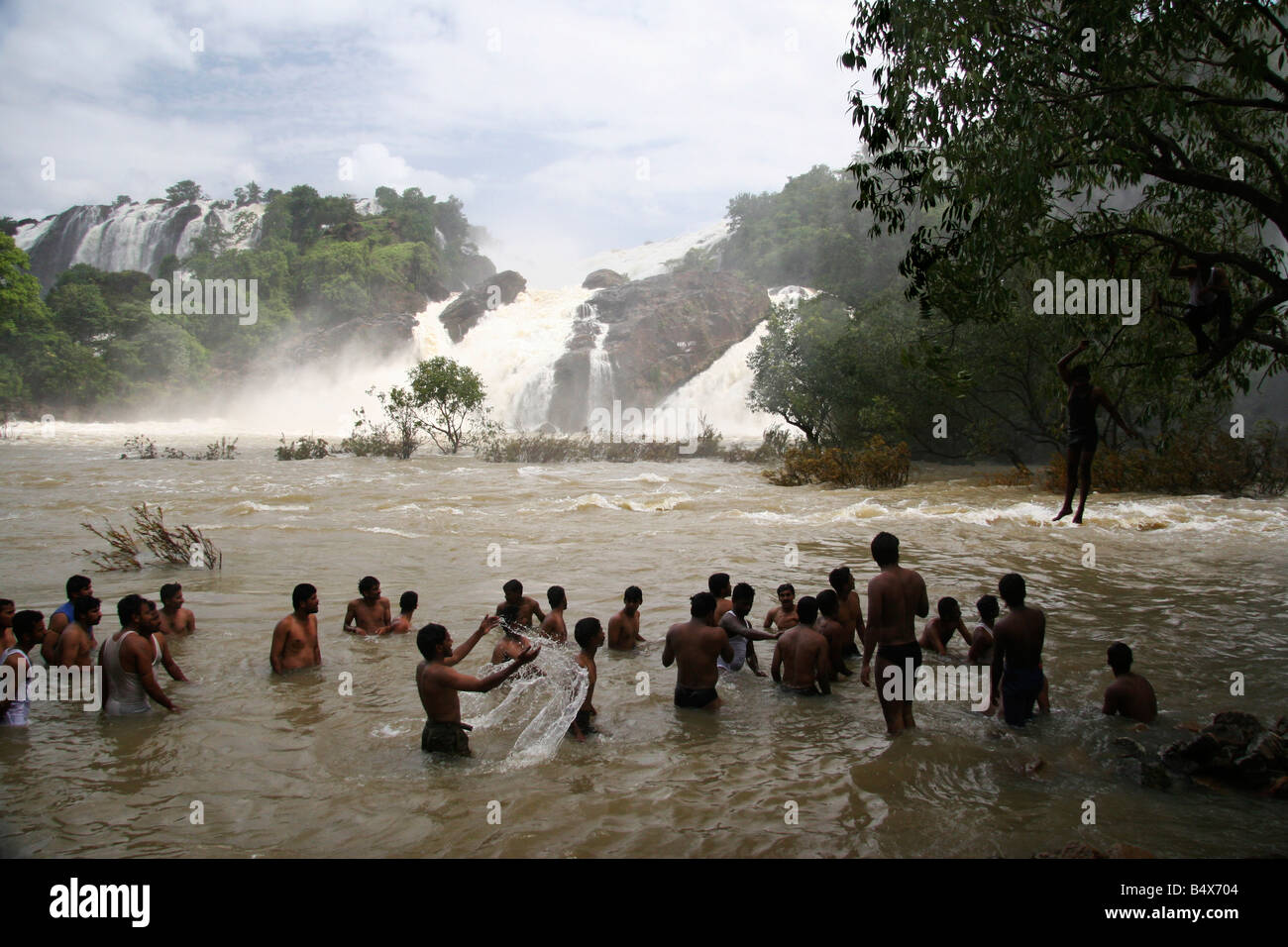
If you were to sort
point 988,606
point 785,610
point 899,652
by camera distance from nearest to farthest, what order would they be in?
point 899,652 → point 988,606 → point 785,610

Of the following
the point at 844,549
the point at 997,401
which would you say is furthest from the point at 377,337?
the point at 844,549

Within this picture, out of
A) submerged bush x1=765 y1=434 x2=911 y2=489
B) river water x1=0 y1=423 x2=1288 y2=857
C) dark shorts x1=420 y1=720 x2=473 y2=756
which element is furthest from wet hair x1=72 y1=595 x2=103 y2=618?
submerged bush x1=765 y1=434 x2=911 y2=489

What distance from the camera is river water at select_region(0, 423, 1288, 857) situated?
4.21m

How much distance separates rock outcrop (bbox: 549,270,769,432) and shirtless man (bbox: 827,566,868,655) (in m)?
39.7

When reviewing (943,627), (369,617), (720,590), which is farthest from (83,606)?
(943,627)

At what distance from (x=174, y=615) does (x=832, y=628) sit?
625cm

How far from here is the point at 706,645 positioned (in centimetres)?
605

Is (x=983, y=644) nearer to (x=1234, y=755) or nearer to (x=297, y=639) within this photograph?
(x=1234, y=755)

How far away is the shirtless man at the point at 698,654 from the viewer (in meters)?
6.06

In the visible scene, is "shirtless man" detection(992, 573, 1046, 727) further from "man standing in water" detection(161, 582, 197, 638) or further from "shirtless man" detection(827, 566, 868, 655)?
"man standing in water" detection(161, 582, 197, 638)

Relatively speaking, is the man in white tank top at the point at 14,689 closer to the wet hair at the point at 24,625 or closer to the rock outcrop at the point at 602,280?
the wet hair at the point at 24,625

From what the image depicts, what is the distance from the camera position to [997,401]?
23.1 m

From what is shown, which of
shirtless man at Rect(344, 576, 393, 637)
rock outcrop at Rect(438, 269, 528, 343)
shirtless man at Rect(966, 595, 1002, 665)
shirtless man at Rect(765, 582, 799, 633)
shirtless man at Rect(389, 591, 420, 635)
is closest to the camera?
shirtless man at Rect(966, 595, 1002, 665)
